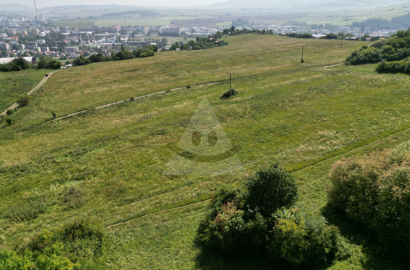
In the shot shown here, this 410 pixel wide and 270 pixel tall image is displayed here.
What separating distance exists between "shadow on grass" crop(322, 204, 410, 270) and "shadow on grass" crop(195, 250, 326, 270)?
4.08 m

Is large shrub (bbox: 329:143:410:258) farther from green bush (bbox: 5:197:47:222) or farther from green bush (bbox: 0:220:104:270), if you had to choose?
green bush (bbox: 5:197:47:222)

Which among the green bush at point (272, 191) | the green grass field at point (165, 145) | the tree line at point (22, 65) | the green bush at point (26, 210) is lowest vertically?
the green bush at point (26, 210)

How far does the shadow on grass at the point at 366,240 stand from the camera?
13366 mm

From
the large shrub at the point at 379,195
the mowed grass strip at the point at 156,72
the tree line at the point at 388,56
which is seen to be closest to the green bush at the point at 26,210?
the large shrub at the point at 379,195

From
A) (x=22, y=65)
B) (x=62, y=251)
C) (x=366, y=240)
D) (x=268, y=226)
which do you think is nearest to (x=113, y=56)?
(x=22, y=65)

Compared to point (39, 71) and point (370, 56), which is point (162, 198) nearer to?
point (370, 56)

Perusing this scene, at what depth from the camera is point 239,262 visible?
15016 mm

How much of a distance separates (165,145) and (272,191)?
752 inches

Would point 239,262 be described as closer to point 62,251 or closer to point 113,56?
point 62,251

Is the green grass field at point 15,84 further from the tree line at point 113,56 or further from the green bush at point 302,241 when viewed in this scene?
the green bush at point 302,241

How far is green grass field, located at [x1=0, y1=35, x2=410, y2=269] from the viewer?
18.8 m

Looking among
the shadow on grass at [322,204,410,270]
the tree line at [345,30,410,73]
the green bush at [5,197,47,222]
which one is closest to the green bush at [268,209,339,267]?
the shadow on grass at [322,204,410,270]

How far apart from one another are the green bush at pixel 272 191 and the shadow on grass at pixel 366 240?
362cm

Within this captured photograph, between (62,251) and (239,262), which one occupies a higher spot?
(62,251)
